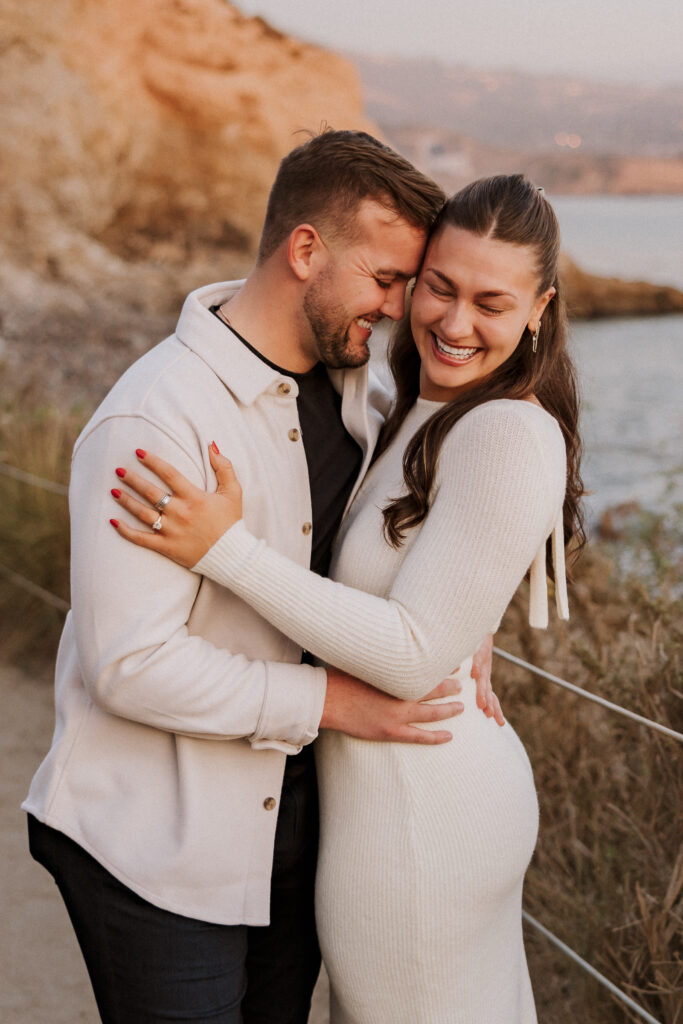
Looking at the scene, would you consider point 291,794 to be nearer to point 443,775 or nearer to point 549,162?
point 443,775

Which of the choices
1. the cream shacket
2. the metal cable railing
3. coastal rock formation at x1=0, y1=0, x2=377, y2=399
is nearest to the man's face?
the cream shacket

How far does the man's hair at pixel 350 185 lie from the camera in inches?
68.0

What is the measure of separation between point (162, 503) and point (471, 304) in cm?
61

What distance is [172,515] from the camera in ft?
4.79

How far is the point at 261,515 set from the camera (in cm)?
167

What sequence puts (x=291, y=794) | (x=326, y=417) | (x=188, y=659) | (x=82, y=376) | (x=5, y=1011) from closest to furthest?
(x=188, y=659) < (x=291, y=794) < (x=326, y=417) < (x=5, y=1011) < (x=82, y=376)

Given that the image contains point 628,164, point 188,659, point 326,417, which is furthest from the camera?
point 628,164

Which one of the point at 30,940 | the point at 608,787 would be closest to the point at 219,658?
the point at 608,787

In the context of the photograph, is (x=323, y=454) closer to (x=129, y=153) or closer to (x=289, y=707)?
(x=289, y=707)

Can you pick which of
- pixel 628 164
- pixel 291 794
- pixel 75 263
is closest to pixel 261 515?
pixel 291 794

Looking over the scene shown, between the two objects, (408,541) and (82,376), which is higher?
(408,541)

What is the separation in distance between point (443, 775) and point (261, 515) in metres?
0.50

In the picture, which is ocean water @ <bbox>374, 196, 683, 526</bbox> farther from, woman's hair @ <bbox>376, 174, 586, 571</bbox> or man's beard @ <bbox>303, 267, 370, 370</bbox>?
man's beard @ <bbox>303, 267, 370, 370</bbox>

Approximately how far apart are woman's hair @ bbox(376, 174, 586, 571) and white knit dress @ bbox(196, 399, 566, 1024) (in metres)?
0.04
